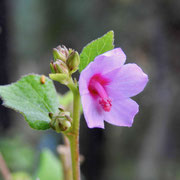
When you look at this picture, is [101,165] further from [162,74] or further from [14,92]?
[14,92]

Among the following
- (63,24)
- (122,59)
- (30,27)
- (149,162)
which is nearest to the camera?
(122,59)

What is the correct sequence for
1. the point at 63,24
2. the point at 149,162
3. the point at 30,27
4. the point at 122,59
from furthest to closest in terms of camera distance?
1. the point at 30,27
2. the point at 63,24
3. the point at 149,162
4. the point at 122,59

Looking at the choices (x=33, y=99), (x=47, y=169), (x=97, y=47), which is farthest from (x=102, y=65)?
(x=47, y=169)

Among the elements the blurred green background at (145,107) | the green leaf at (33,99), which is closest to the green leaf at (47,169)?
the green leaf at (33,99)

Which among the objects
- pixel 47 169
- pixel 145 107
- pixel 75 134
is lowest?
pixel 145 107

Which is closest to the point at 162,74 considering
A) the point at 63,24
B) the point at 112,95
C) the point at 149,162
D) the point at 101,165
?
the point at 149,162

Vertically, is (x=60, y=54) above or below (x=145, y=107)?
above

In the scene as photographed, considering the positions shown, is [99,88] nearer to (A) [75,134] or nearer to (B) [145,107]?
(A) [75,134]
